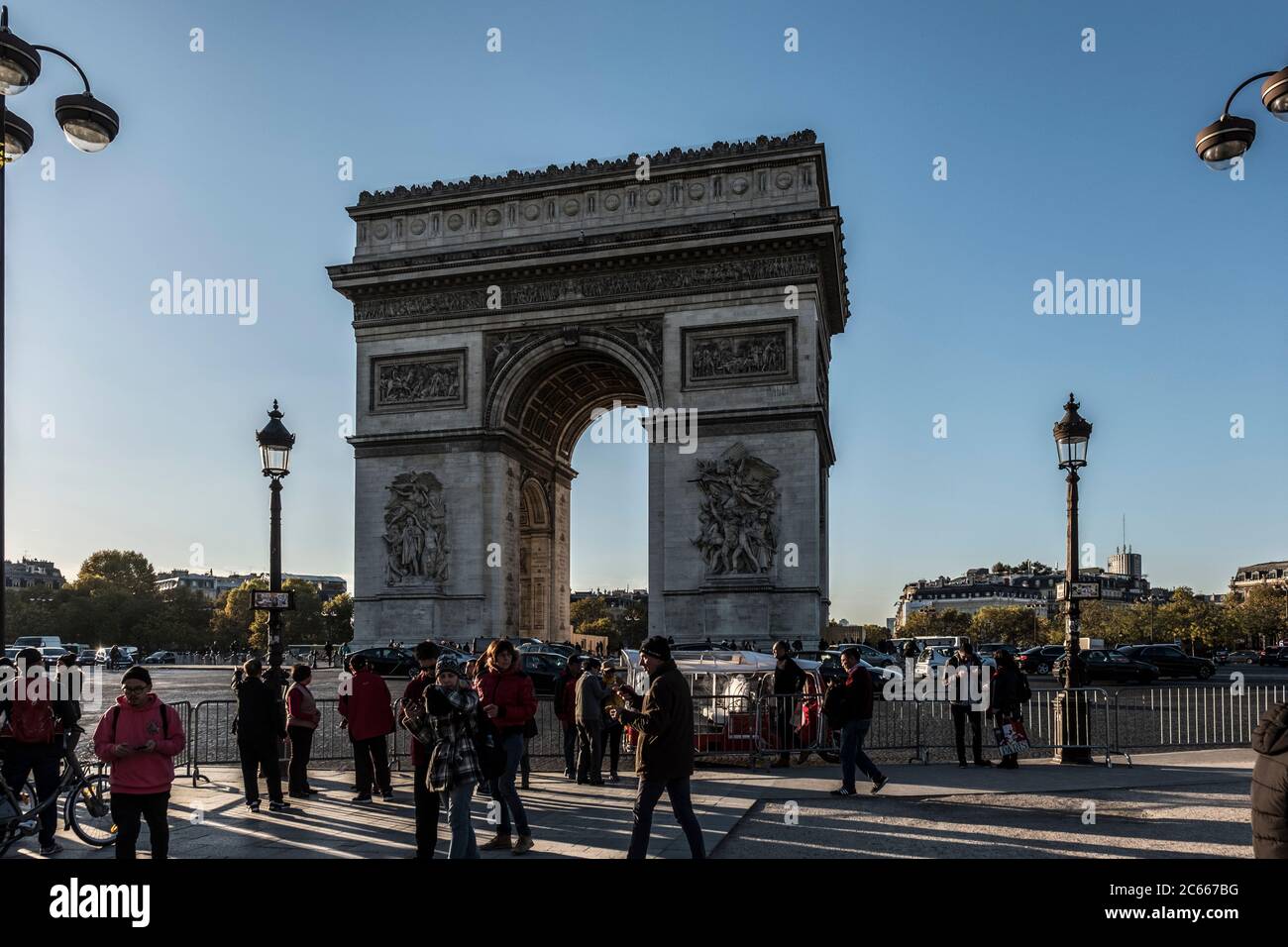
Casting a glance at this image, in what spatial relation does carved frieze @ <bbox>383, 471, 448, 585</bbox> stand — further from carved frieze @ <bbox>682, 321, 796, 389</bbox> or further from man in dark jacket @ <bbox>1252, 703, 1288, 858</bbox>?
man in dark jacket @ <bbox>1252, 703, 1288, 858</bbox>

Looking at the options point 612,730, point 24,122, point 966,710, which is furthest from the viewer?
point 966,710

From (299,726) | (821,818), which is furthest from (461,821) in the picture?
(299,726)

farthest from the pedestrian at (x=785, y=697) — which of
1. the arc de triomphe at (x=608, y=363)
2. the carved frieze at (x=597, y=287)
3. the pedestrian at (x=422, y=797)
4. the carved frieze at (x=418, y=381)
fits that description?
the carved frieze at (x=418, y=381)

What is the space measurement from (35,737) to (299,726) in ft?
10.8

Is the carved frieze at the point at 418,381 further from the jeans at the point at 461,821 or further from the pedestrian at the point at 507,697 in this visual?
the jeans at the point at 461,821

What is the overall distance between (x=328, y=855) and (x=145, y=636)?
93173 millimetres

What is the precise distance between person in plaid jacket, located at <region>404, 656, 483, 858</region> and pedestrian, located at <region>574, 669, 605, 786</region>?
17.0 feet

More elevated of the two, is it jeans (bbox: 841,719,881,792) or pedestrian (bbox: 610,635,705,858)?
pedestrian (bbox: 610,635,705,858)

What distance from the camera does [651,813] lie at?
7512 millimetres

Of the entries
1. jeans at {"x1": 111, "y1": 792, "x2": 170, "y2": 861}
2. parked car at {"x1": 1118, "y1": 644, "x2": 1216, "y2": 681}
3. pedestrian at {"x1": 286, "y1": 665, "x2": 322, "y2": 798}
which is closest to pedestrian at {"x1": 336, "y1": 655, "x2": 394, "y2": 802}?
pedestrian at {"x1": 286, "y1": 665, "x2": 322, "y2": 798}

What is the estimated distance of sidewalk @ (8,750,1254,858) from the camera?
28.9 ft

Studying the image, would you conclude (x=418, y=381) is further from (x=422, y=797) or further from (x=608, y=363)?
(x=422, y=797)
